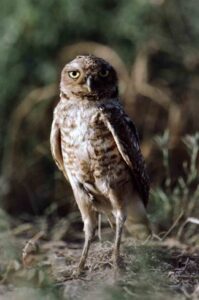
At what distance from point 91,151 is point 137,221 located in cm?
95

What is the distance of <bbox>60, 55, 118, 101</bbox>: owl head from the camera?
552 cm

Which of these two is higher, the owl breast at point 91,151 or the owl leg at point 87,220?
the owl breast at point 91,151

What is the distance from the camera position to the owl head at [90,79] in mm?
5516

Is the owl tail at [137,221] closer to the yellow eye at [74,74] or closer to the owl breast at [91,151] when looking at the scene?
A: the owl breast at [91,151]

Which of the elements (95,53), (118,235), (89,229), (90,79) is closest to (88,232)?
(89,229)

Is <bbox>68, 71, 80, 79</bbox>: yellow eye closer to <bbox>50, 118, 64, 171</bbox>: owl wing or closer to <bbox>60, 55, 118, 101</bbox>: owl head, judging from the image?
<bbox>60, 55, 118, 101</bbox>: owl head

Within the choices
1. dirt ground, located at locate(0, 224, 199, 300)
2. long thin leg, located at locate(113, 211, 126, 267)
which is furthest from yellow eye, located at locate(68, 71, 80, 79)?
dirt ground, located at locate(0, 224, 199, 300)

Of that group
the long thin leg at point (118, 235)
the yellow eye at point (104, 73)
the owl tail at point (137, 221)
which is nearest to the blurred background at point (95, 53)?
the owl tail at point (137, 221)

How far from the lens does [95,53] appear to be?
9023mm

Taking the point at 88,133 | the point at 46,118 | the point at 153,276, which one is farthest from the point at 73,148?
the point at 46,118

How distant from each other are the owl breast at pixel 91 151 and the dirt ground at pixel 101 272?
1.41ft

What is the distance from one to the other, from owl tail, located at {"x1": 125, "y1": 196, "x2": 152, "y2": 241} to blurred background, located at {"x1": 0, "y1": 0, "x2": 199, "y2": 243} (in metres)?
2.03

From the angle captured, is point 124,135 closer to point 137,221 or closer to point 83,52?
point 137,221

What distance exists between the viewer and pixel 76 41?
9.24 metres
